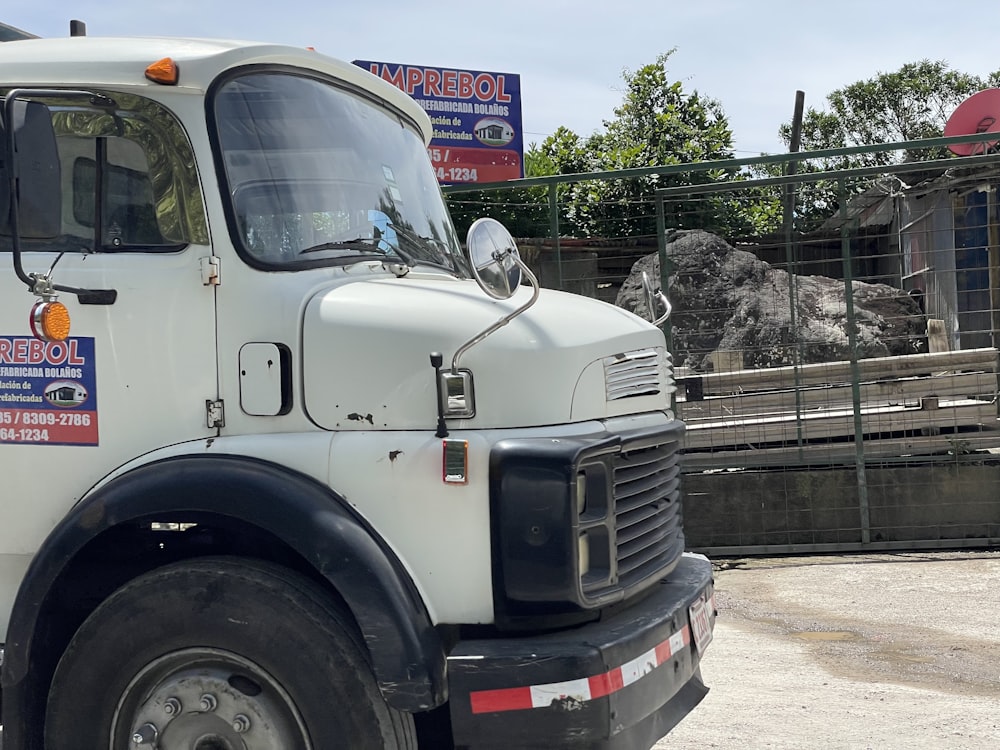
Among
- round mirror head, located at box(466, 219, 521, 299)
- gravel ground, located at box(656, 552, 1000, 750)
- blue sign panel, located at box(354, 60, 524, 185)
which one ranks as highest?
blue sign panel, located at box(354, 60, 524, 185)

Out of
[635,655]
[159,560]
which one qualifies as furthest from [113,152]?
[635,655]

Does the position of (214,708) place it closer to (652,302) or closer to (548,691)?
(548,691)

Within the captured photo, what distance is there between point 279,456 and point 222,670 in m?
0.65

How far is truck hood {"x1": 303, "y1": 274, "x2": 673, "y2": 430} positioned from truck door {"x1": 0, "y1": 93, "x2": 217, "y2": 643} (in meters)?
0.41

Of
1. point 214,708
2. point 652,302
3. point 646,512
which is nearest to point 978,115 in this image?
point 652,302

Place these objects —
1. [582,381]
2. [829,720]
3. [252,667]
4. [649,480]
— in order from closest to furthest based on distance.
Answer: [252,667], [582,381], [649,480], [829,720]

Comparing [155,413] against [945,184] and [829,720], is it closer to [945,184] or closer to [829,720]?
[829,720]

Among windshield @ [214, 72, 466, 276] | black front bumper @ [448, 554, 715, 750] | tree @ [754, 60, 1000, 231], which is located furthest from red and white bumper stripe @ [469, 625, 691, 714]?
tree @ [754, 60, 1000, 231]

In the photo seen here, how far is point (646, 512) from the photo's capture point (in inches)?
148

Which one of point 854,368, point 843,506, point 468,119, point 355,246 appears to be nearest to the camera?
point 355,246

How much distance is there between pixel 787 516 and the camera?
28.8ft

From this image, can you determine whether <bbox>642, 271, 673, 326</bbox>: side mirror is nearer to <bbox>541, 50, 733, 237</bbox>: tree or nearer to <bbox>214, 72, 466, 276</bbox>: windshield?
<bbox>214, 72, 466, 276</bbox>: windshield

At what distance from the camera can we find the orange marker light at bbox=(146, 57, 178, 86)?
362cm

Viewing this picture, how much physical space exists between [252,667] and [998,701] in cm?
378
